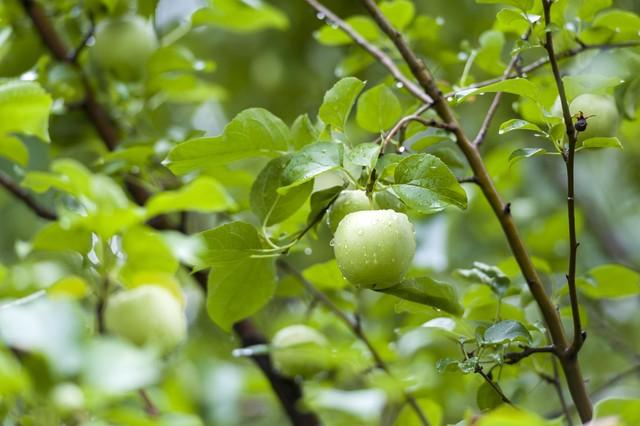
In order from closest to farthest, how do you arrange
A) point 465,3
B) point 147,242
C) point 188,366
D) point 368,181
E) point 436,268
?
1. point 147,242
2. point 368,181
3. point 188,366
4. point 436,268
5. point 465,3

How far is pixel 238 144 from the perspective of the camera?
0.96 metres

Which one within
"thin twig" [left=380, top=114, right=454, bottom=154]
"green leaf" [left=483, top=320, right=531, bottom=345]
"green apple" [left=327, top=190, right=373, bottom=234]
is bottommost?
"green leaf" [left=483, top=320, right=531, bottom=345]

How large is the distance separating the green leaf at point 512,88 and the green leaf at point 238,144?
21 cm

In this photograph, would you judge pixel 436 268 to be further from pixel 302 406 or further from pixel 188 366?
pixel 188 366

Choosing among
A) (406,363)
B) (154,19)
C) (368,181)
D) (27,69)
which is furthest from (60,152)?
(368,181)

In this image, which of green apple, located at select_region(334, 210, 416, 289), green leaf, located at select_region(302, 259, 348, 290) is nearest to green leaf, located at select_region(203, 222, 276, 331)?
green apple, located at select_region(334, 210, 416, 289)

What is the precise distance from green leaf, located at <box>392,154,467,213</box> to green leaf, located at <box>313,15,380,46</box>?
20.1 inches

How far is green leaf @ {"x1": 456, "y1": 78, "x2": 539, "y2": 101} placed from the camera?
0.87 m

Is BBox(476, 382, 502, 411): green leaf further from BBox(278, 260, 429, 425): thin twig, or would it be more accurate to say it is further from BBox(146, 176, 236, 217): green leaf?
BBox(146, 176, 236, 217): green leaf

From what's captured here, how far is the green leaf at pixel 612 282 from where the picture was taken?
1.21m

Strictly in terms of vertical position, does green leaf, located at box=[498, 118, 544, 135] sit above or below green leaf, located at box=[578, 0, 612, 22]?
above

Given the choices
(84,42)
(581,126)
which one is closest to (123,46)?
(84,42)

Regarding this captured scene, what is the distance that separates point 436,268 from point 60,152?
776 millimetres

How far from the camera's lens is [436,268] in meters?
1.78
